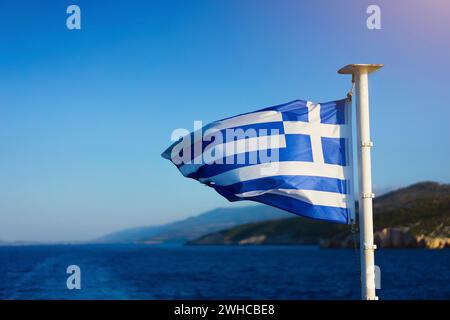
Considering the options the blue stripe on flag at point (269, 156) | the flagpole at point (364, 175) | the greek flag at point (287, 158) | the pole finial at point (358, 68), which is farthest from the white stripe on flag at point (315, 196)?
the pole finial at point (358, 68)

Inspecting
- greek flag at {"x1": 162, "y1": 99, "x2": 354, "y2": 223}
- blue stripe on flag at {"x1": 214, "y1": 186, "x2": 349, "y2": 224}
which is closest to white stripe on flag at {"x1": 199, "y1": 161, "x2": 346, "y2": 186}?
greek flag at {"x1": 162, "y1": 99, "x2": 354, "y2": 223}

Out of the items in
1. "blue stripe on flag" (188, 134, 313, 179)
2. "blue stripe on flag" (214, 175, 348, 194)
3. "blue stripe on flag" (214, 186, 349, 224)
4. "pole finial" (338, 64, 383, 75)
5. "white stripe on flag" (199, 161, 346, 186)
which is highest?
"pole finial" (338, 64, 383, 75)

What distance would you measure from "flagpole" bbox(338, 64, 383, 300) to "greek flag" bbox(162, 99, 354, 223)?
25.6 inches

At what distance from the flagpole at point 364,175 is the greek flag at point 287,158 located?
651 mm

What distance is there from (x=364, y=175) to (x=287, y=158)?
108 cm

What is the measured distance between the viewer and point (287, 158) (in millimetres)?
7371

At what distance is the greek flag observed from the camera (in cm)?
736

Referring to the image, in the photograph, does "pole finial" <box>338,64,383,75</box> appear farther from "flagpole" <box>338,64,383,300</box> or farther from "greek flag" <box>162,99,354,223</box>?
"greek flag" <box>162,99,354,223</box>

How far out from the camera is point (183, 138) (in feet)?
25.7

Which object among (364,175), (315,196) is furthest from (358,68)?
(315,196)

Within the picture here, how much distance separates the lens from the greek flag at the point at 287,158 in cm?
736

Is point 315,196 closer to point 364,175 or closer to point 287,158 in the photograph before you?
point 287,158
